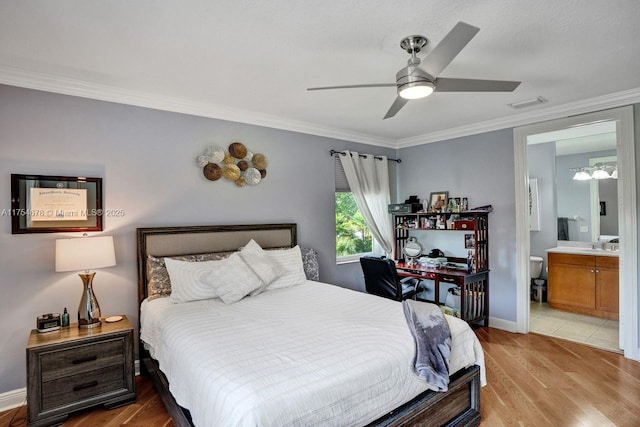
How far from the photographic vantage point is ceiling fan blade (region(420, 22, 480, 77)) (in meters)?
1.60

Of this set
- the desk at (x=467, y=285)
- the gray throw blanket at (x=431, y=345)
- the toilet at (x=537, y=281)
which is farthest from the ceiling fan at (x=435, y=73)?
the toilet at (x=537, y=281)

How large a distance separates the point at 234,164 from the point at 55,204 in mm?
1586

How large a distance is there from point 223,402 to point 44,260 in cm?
219

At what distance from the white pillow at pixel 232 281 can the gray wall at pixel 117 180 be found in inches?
30.1

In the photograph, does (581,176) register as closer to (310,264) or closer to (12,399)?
(310,264)

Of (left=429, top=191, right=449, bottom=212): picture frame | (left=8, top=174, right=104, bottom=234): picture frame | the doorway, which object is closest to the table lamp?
(left=8, top=174, right=104, bottom=234): picture frame

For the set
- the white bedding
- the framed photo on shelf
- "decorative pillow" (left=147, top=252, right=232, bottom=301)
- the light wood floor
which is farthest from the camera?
the framed photo on shelf

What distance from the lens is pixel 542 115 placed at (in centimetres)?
374

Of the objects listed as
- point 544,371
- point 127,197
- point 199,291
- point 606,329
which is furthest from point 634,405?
point 127,197

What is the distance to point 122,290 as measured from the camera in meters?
2.99

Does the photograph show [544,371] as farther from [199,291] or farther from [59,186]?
[59,186]

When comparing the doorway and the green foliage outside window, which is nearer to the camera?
the green foliage outside window

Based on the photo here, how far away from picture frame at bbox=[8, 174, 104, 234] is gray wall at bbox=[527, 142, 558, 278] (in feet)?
19.8

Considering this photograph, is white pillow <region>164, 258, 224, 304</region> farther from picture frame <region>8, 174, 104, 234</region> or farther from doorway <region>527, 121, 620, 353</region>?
doorway <region>527, 121, 620, 353</region>
